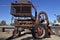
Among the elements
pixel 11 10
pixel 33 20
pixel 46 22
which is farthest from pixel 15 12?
pixel 46 22

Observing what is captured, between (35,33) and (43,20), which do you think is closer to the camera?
(35,33)

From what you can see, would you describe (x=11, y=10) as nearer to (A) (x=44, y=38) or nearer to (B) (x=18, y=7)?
(B) (x=18, y=7)

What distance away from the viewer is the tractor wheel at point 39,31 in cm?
1818

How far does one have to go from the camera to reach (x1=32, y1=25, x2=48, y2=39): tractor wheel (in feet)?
59.7

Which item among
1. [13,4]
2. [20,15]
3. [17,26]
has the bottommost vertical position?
[17,26]

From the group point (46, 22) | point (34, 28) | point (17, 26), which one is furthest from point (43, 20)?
point (17, 26)

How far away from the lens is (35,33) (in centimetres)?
1842

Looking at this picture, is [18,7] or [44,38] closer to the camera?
[44,38]

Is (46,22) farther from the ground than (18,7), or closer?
closer

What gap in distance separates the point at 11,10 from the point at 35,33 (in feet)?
11.8

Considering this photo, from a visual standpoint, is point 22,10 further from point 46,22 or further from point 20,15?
point 46,22

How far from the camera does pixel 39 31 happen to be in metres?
18.4

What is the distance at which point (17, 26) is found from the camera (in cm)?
1891

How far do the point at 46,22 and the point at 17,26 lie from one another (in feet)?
10.8
